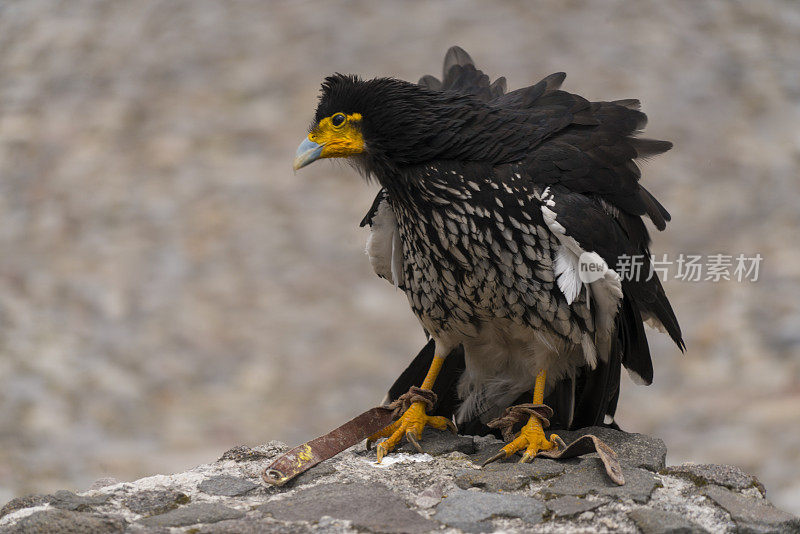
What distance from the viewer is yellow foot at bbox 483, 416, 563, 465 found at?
379 cm

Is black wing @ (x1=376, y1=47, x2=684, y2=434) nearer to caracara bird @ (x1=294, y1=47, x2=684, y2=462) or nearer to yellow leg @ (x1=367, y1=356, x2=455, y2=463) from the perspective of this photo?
caracara bird @ (x1=294, y1=47, x2=684, y2=462)

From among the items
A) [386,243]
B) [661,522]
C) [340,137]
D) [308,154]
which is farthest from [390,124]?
[661,522]

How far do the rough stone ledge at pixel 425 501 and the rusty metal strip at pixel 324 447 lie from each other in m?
0.04

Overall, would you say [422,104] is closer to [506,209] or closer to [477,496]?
[506,209]

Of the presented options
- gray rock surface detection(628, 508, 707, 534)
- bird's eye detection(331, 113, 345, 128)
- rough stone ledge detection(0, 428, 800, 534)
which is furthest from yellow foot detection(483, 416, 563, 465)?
bird's eye detection(331, 113, 345, 128)

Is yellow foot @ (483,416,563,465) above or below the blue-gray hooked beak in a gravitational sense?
below

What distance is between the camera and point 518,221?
367cm

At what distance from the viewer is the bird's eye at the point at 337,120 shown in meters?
3.93

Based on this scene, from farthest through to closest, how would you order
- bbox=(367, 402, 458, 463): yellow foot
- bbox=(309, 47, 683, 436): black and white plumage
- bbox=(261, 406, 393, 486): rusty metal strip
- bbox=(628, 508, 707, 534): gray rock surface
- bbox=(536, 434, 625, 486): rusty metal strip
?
bbox=(367, 402, 458, 463): yellow foot < bbox=(309, 47, 683, 436): black and white plumage < bbox=(261, 406, 393, 486): rusty metal strip < bbox=(536, 434, 625, 486): rusty metal strip < bbox=(628, 508, 707, 534): gray rock surface

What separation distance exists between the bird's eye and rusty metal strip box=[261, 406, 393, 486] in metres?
1.28

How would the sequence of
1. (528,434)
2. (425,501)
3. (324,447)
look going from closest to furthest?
(425,501) → (324,447) → (528,434)

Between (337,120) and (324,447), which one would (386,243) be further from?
(324,447)

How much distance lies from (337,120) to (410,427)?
54.8 inches

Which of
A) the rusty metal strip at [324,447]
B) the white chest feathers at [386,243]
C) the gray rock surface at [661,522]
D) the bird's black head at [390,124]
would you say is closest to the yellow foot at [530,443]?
the rusty metal strip at [324,447]
